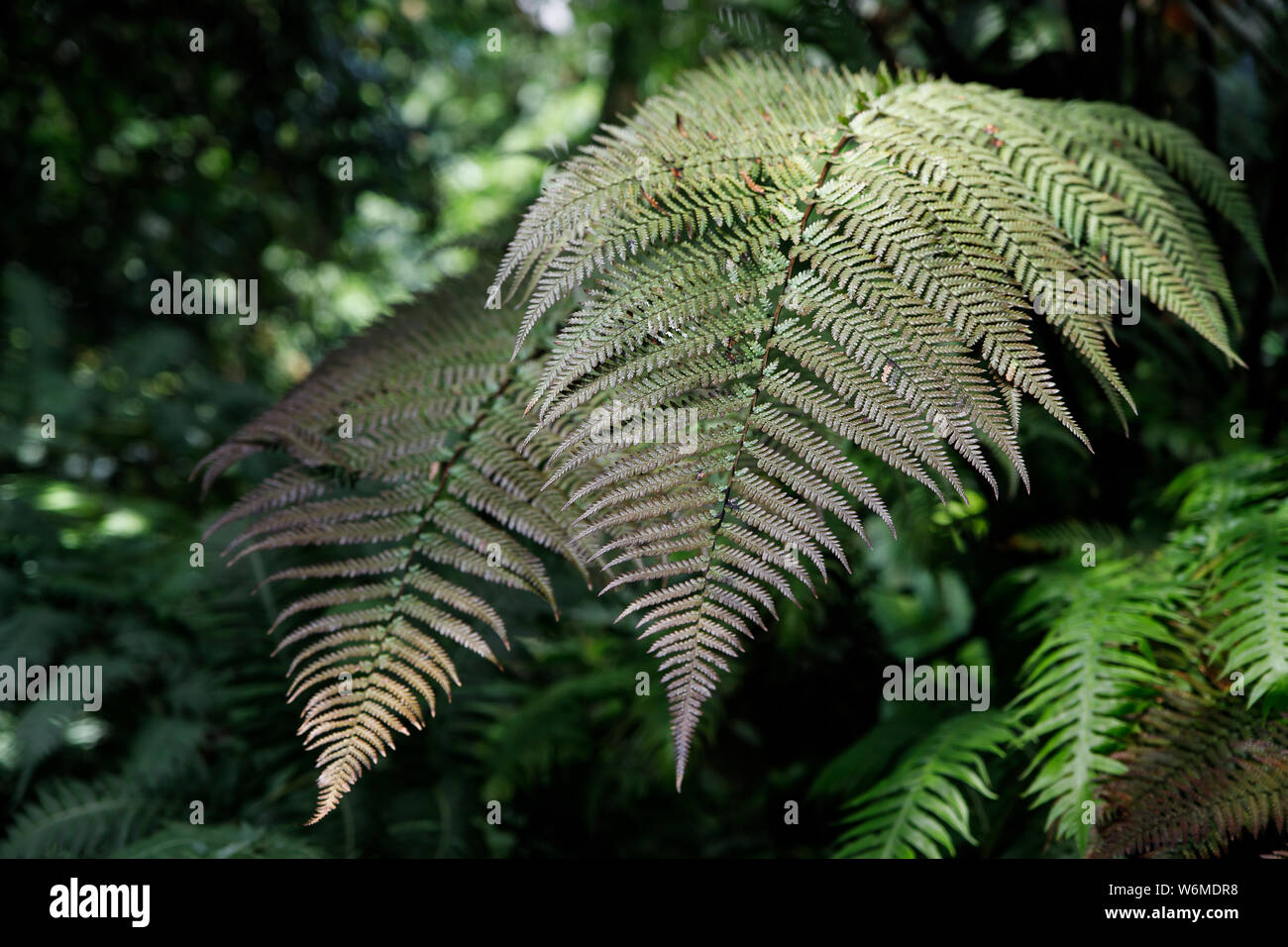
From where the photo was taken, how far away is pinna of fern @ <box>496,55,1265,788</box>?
775 millimetres

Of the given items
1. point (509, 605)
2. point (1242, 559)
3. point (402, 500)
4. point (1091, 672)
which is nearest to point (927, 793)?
point (1091, 672)

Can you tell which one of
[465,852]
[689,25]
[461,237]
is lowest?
[465,852]

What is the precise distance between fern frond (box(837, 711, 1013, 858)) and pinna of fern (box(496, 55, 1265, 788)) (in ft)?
1.53

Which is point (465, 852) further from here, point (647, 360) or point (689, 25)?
point (689, 25)

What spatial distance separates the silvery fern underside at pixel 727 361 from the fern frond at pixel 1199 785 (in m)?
0.44

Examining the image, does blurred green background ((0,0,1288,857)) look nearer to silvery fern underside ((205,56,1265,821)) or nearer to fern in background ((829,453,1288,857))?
fern in background ((829,453,1288,857))

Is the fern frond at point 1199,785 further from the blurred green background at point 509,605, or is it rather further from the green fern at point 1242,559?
the blurred green background at point 509,605

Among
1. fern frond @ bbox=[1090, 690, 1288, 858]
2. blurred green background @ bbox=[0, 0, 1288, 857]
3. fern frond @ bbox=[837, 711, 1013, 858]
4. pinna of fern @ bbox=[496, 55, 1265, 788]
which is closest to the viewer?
pinna of fern @ bbox=[496, 55, 1265, 788]

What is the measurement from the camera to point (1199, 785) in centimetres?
91

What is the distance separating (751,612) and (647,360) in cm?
28

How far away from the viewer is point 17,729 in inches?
56.5

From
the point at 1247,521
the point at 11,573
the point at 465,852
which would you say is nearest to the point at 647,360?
the point at 1247,521

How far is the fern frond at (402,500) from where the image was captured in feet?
2.78

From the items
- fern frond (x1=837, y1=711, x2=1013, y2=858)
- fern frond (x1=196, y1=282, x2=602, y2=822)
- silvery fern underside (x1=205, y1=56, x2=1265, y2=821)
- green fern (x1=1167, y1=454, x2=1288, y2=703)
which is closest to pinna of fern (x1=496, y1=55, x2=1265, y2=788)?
silvery fern underside (x1=205, y1=56, x2=1265, y2=821)
